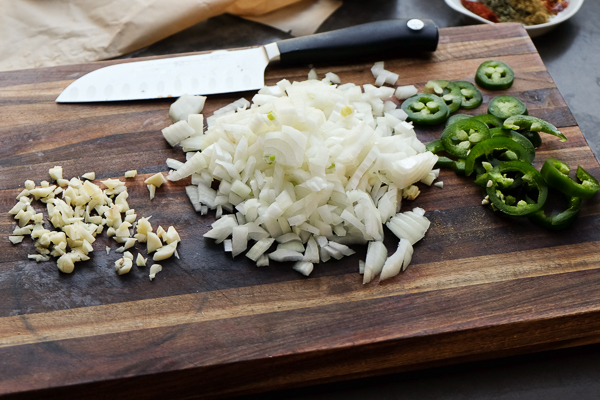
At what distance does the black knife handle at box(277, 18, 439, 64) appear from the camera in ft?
6.53

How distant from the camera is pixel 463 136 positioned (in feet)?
5.84

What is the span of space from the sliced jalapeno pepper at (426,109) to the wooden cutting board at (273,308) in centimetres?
22

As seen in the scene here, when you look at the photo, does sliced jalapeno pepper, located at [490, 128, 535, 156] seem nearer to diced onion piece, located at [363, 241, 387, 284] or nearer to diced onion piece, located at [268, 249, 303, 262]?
diced onion piece, located at [363, 241, 387, 284]

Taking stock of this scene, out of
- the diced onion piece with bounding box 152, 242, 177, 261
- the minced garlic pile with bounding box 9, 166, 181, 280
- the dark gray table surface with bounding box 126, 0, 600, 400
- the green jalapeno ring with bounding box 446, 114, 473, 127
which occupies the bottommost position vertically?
the dark gray table surface with bounding box 126, 0, 600, 400

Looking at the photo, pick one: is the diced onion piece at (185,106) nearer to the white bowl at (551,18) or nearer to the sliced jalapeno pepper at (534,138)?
the sliced jalapeno pepper at (534,138)

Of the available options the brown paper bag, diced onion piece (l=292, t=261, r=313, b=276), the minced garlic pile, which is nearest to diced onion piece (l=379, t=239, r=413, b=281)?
diced onion piece (l=292, t=261, r=313, b=276)

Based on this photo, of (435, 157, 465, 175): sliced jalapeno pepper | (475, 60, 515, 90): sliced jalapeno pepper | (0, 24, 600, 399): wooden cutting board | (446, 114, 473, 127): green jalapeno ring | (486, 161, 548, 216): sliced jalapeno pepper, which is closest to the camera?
(0, 24, 600, 399): wooden cutting board

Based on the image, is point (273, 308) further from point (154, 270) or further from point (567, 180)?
point (567, 180)

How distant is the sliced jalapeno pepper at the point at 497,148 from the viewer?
1.70 m

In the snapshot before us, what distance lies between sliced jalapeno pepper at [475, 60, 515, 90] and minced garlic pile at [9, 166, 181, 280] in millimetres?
1215

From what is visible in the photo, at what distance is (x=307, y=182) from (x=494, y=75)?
0.92 meters

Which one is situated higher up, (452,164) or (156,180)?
(156,180)

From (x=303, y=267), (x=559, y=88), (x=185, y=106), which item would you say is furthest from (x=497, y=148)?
(x=185, y=106)

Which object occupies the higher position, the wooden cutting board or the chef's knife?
the chef's knife
